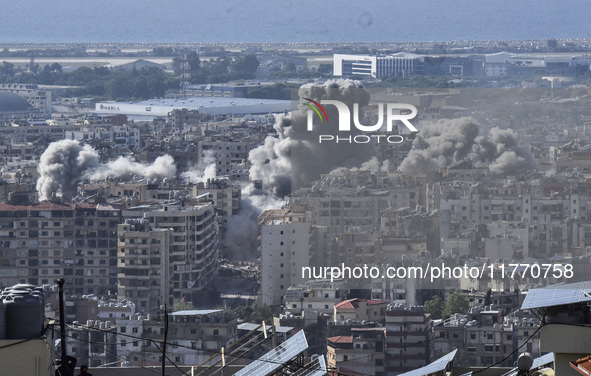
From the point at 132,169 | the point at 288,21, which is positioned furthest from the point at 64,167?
the point at 288,21

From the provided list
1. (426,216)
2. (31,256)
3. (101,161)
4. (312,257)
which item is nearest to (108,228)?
(31,256)

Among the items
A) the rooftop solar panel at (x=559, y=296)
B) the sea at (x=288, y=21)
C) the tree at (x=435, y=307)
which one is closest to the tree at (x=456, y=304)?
the tree at (x=435, y=307)

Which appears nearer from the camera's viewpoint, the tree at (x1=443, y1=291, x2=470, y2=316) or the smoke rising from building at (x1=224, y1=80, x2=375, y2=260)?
the tree at (x1=443, y1=291, x2=470, y2=316)

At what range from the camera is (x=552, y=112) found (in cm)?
3819

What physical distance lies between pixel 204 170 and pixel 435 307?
16297 mm

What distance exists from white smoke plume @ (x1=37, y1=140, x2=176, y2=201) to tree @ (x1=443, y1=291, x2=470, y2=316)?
40.3ft

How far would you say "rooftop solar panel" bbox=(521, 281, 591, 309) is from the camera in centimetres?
467

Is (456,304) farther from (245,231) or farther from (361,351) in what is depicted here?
(245,231)

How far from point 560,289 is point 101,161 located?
3133cm

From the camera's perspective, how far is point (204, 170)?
3622 centimetres

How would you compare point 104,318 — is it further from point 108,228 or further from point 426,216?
point 426,216

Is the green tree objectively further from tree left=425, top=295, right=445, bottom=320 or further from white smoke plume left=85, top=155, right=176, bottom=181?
white smoke plume left=85, top=155, right=176, bottom=181

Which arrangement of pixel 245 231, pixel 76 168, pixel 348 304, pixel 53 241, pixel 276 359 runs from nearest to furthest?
1. pixel 276 359
2. pixel 348 304
3. pixel 53 241
4. pixel 245 231
5. pixel 76 168

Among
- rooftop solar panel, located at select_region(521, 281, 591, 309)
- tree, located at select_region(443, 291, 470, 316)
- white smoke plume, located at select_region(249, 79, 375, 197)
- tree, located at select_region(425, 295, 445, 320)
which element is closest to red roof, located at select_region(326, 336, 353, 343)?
tree, located at select_region(425, 295, 445, 320)
